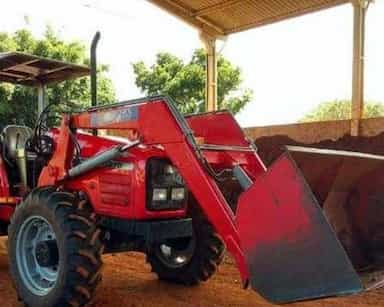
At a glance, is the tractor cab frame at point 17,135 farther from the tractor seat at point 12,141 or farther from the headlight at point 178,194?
the headlight at point 178,194

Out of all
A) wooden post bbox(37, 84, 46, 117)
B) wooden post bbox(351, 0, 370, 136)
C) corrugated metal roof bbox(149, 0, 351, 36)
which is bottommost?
wooden post bbox(37, 84, 46, 117)

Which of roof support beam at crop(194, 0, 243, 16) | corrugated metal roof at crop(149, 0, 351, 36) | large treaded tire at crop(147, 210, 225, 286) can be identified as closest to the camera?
large treaded tire at crop(147, 210, 225, 286)

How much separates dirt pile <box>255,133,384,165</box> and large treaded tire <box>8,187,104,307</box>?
5604mm

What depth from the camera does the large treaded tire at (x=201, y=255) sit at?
205 inches

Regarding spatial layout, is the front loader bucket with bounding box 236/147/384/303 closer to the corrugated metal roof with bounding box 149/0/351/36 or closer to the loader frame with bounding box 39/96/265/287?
the loader frame with bounding box 39/96/265/287

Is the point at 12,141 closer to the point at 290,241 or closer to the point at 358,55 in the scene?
the point at 290,241

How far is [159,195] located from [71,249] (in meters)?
0.82

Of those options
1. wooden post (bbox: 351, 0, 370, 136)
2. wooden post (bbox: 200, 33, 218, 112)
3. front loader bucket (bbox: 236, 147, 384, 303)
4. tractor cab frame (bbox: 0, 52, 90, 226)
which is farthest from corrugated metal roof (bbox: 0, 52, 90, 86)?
wooden post (bbox: 200, 33, 218, 112)

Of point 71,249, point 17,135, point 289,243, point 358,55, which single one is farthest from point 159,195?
point 358,55

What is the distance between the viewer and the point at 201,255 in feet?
17.2

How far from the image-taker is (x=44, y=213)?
13.8 ft

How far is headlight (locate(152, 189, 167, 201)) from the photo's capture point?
436cm

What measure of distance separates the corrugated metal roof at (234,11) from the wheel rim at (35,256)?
901 cm

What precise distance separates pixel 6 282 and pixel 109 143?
1820 millimetres
